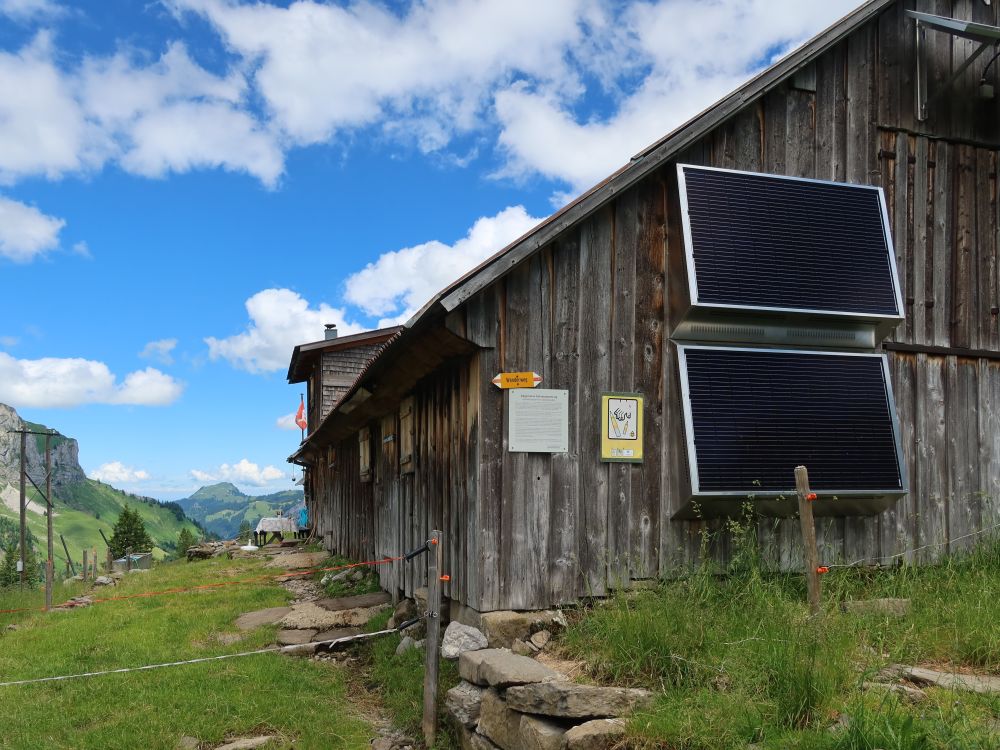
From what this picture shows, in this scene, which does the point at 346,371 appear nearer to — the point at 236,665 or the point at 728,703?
the point at 236,665

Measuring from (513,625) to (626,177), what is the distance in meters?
3.94

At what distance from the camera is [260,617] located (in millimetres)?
10898

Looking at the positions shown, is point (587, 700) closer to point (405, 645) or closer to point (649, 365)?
point (649, 365)

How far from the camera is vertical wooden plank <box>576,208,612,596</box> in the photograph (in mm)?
6746

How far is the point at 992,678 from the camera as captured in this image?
4.57 m

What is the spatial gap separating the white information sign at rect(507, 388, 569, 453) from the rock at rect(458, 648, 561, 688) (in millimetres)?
1670

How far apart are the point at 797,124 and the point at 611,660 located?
552 cm

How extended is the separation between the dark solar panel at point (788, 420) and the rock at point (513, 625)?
5.48 ft

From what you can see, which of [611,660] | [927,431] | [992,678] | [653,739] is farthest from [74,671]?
[927,431]

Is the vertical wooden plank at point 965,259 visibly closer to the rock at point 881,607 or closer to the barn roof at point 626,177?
the barn roof at point 626,177

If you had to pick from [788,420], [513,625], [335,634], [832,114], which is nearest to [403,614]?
[335,634]

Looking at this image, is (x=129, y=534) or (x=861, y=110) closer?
(x=861, y=110)

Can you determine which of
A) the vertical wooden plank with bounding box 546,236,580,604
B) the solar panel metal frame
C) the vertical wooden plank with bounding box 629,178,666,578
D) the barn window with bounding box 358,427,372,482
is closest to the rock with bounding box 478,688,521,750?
the vertical wooden plank with bounding box 546,236,580,604

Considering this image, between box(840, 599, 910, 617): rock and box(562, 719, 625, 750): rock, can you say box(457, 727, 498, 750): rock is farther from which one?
box(840, 599, 910, 617): rock
